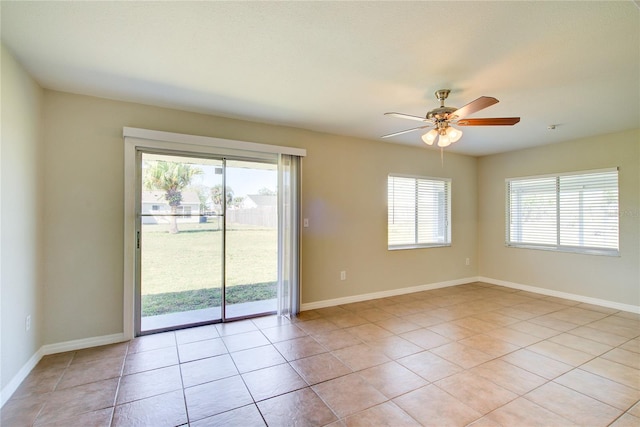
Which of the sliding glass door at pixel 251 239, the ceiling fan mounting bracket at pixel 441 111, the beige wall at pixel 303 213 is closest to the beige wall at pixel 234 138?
the beige wall at pixel 303 213

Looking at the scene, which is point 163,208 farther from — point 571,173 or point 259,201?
point 571,173

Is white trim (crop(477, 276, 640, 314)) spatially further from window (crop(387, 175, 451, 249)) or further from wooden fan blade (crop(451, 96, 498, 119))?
wooden fan blade (crop(451, 96, 498, 119))

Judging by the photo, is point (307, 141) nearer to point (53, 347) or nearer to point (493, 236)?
point (53, 347)

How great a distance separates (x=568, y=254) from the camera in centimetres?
469

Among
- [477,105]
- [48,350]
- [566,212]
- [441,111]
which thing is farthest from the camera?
[566,212]

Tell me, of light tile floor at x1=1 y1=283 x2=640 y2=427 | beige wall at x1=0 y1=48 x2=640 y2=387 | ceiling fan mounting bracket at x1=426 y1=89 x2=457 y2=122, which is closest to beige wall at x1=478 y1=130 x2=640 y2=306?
beige wall at x1=0 y1=48 x2=640 y2=387

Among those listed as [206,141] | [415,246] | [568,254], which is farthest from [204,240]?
[568,254]

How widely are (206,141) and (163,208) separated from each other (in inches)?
35.3

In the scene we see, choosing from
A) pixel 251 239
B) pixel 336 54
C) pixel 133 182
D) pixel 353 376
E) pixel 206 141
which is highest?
pixel 336 54

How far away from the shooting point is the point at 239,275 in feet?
12.4

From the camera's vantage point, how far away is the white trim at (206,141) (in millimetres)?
3080

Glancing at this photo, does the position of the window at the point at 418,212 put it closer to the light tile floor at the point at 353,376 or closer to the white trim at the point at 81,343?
the light tile floor at the point at 353,376

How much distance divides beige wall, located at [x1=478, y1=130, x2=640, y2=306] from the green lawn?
14.0 ft

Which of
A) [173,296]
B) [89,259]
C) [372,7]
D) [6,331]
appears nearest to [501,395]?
[372,7]
